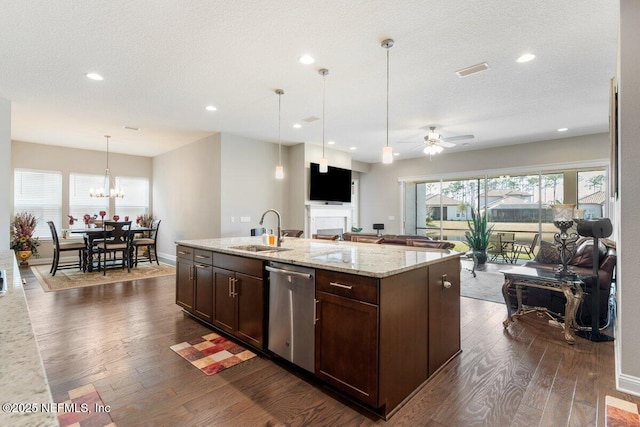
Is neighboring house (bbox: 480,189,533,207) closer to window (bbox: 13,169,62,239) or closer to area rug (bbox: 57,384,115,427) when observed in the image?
area rug (bbox: 57,384,115,427)

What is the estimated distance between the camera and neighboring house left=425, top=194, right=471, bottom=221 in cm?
838

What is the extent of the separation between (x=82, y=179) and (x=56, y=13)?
6.73 meters

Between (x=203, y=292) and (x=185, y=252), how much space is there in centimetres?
60

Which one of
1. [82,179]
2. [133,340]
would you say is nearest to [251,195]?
[133,340]

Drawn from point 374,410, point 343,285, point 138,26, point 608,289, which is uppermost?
point 138,26

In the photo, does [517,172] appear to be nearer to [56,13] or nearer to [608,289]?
[608,289]

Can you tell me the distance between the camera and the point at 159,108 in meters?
4.80

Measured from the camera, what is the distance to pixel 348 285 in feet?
6.66

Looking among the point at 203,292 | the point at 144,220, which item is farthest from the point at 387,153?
the point at 144,220

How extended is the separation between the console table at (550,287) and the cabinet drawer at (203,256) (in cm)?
320

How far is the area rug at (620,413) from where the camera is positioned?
74.0 inches

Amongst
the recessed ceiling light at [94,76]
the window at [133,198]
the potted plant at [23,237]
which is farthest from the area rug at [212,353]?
the window at [133,198]

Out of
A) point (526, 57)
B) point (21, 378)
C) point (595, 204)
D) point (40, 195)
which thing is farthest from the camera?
point (40, 195)

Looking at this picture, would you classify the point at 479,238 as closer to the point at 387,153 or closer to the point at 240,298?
the point at 387,153
